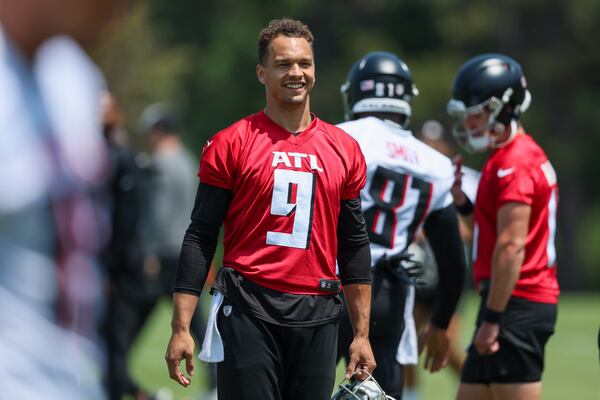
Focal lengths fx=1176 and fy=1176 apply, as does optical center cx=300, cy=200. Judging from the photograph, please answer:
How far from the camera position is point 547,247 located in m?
5.89

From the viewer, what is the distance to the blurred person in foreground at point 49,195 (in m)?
1.56

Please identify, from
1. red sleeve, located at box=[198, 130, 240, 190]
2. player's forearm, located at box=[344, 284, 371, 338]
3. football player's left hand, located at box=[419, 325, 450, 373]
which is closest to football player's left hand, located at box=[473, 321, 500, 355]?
football player's left hand, located at box=[419, 325, 450, 373]

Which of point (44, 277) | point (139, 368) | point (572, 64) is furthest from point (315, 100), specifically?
point (44, 277)

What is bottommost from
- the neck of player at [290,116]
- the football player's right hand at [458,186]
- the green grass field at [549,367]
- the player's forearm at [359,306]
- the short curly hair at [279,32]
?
the green grass field at [549,367]

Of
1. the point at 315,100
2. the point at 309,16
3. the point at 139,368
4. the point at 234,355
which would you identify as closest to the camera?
the point at 234,355

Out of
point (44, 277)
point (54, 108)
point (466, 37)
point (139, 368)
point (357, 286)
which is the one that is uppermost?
point (466, 37)

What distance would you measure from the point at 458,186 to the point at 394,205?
82 cm

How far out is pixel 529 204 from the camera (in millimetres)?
5637

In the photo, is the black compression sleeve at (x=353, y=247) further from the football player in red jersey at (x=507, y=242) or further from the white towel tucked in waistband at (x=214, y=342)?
the football player in red jersey at (x=507, y=242)

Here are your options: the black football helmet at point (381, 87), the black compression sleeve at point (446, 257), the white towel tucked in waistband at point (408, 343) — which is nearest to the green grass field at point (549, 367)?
the black compression sleeve at point (446, 257)

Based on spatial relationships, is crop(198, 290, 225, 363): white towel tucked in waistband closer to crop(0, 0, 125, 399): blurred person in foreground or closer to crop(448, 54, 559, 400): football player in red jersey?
crop(448, 54, 559, 400): football player in red jersey

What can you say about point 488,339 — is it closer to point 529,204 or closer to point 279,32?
point 529,204

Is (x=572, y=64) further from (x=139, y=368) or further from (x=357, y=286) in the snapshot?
(x=357, y=286)

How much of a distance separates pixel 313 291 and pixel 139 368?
7.94 meters
